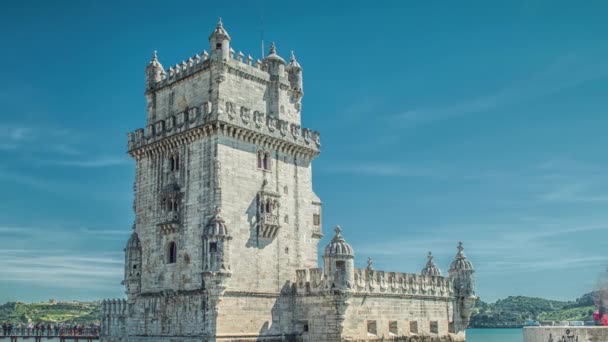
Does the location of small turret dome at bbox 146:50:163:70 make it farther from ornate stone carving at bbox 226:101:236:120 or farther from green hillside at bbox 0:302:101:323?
green hillside at bbox 0:302:101:323

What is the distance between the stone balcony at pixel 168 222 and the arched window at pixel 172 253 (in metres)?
0.92

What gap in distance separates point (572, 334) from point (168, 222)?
27.8 m

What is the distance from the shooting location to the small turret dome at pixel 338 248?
42.2 meters

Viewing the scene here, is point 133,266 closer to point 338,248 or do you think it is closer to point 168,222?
point 168,222

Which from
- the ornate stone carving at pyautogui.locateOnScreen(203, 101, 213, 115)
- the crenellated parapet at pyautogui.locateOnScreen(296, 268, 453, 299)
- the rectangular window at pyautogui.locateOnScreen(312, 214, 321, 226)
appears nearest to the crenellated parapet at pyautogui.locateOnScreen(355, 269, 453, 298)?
the crenellated parapet at pyautogui.locateOnScreen(296, 268, 453, 299)

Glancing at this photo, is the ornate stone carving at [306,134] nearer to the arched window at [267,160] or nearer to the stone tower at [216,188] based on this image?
the stone tower at [216,188]

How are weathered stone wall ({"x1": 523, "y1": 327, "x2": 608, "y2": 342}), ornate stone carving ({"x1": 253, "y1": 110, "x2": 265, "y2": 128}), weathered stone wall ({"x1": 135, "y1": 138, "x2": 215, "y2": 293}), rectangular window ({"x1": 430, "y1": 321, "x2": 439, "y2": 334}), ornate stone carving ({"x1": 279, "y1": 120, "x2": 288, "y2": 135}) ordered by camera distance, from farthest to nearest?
rectangular window ({"x1": 430, "y1": 321, "x2": 439, "y2": 334})
ornate stone carving ({"x1": 279, "y1": 120, "x2": 288, "y2": 135})
ornate stone carving ({"x1": 253, "y1": 110, "x2": 265, "y2": 128})
weathered stone wall ({"x1": 135, "y1": 138, "x2": 215, "y2": 293})
weathered stone wall ({"x1": 523, "y1": 327, "x2": 608, "y2": 342})

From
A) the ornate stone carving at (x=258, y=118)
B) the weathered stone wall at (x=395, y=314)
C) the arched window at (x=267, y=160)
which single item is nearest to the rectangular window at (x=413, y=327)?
the weathered stone wall at (x=395, y=314)

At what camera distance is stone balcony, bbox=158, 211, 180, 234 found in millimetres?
42344

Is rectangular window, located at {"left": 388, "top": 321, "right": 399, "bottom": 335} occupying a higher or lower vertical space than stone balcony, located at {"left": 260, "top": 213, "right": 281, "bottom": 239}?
lower

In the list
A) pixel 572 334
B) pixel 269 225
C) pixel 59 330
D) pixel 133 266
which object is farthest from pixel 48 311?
pixel 572 334

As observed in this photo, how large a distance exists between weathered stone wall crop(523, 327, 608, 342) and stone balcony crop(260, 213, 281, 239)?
19175mm

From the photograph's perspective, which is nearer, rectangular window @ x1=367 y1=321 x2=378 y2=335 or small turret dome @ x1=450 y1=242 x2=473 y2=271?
rectangular window @ x1=367 y1=321 x2=378 y2=335

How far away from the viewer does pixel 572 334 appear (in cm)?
4022
